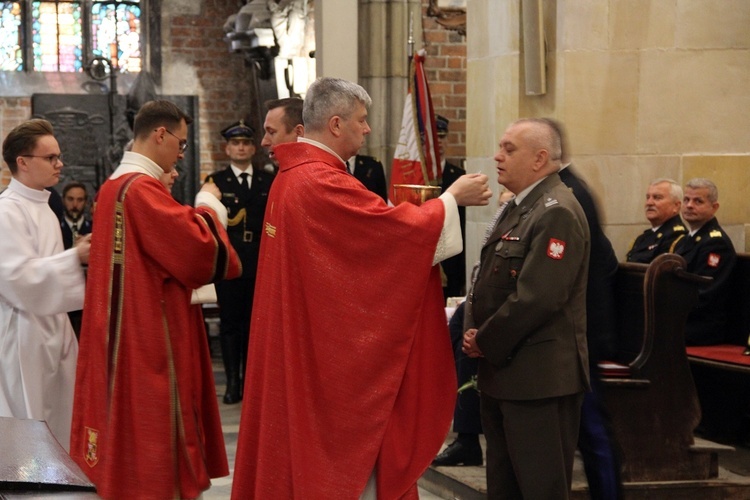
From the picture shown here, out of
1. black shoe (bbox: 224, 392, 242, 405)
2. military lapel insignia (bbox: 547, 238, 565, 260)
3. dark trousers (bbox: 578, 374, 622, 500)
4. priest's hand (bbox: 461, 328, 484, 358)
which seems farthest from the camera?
black shoe (bbox: 224, 392, 242, 405)

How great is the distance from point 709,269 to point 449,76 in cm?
445

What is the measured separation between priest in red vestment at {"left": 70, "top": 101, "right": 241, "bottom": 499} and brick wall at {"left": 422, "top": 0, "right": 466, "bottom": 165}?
6012 mm

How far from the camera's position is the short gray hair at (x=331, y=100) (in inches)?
145

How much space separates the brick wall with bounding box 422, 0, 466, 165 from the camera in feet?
33.0

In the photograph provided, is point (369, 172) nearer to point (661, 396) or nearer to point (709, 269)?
point (709, 269)

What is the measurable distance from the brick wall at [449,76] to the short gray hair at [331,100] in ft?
20.8

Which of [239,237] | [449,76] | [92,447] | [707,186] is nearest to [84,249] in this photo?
[92,447]

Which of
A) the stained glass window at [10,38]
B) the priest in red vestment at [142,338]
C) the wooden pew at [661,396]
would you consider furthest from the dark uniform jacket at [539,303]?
the stained glass window at [10,38]

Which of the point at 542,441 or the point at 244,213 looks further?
the point at 244,213

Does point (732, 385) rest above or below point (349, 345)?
below

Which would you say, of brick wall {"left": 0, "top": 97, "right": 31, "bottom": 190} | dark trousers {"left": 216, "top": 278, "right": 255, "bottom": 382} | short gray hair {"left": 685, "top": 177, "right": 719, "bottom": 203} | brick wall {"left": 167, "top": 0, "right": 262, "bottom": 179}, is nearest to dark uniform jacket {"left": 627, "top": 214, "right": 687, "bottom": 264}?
short gray hair {"left": 685, "top": 177, "right": 719, "bottom": 203}

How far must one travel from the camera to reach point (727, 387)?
6.25 m

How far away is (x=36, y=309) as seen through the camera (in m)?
4.40

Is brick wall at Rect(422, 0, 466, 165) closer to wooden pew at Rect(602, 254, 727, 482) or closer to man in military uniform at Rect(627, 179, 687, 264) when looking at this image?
man in military uniform at Rect(627, 179, 687, 264)
